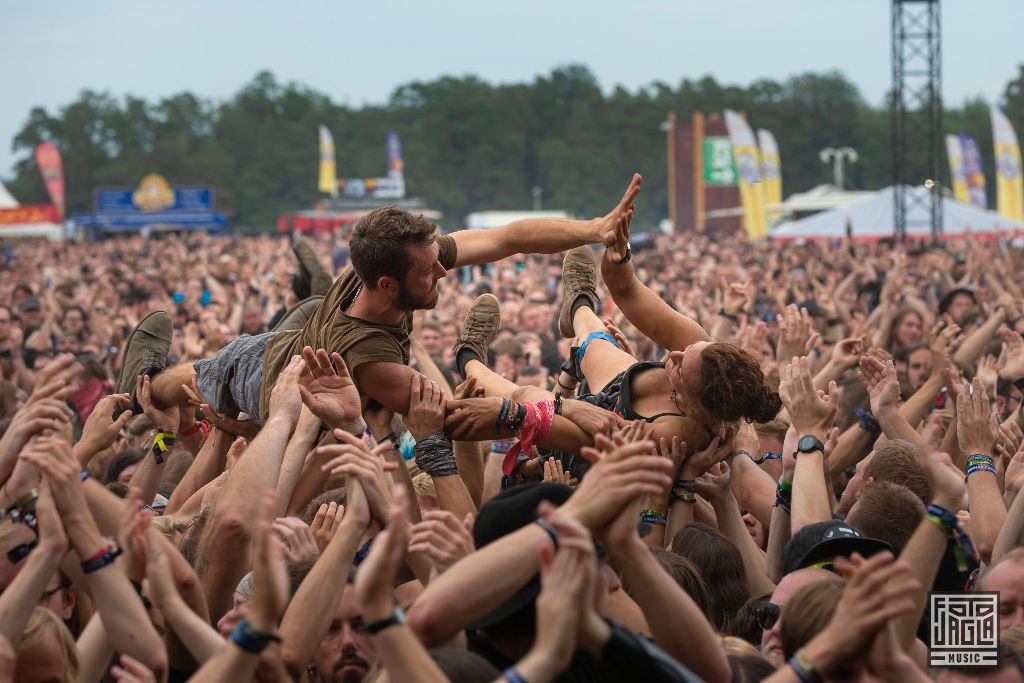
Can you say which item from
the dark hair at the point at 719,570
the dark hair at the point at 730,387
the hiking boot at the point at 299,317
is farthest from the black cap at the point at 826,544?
the hiking boot at the point at 299,317

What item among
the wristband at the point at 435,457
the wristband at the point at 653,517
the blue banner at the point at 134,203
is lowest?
the wristband at the point at 653,517

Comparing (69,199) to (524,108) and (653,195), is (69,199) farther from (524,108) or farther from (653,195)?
(653,195)

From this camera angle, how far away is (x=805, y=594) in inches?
112

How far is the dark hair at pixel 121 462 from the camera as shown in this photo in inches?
226

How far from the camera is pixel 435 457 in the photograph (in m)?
4.27

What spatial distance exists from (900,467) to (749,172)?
30.9 metres

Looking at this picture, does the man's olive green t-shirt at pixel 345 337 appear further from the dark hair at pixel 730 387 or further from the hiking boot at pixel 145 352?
the dark hair at pixel 730 387

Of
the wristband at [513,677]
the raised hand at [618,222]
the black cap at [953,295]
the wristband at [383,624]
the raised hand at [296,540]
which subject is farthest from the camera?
the black cap at [953,295]

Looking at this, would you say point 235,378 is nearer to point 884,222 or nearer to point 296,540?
point 296,540

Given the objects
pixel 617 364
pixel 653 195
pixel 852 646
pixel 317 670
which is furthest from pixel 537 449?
pixel 653 195

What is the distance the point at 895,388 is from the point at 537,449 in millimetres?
1455

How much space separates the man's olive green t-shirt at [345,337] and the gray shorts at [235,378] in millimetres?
83

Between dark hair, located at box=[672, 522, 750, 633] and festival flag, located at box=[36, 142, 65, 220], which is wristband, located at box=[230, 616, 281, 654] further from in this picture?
festival flag, located at box=[36, 142, 65, 220]

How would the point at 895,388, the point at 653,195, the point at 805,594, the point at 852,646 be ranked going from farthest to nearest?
the point at 653,195 < the point at 895,388 < the point at 805,594 < the point at 852,646
